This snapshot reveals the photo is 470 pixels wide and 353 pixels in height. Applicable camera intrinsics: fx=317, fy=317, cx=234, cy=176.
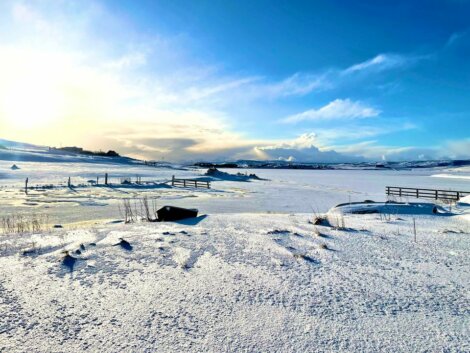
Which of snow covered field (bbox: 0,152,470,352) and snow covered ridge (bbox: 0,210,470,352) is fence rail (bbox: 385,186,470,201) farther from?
snow covered ridge (bbox: 0,210,470,352)

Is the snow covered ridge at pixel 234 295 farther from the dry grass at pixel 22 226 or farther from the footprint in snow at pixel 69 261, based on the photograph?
the dry grass at pixel 22 226

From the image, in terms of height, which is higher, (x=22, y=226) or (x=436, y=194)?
(x=22, y=226)

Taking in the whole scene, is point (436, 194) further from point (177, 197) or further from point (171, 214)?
point (171, 214)

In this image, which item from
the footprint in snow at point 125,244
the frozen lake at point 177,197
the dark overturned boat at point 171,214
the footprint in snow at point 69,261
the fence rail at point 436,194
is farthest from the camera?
the fence rail at point 436,194

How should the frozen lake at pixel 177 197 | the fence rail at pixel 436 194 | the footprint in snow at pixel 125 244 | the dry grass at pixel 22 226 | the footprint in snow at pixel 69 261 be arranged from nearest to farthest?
the footprint in snow at pixel 69 261 < the footprint in snow at pixel 125 244 < the dry grass at pixel 22 226 < the frozen lake at pixel 177 197 < the fence rail at pixel 436 194

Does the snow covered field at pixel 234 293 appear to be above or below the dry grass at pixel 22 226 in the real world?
above

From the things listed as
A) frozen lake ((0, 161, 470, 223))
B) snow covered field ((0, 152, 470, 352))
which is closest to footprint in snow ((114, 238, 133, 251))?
snow covered field ((0, 152, 470, 352))

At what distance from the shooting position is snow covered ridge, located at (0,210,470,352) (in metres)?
2.73

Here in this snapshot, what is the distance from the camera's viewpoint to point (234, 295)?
11.7 ft

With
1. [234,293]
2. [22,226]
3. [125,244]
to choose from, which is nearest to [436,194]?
[125,244]

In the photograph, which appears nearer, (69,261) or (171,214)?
(69,261)

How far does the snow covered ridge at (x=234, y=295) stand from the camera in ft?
8.95

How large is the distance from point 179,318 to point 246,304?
2.37ft

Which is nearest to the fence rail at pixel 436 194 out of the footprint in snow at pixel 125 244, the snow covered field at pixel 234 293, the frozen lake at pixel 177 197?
the frozen lake at pixel 177 197
